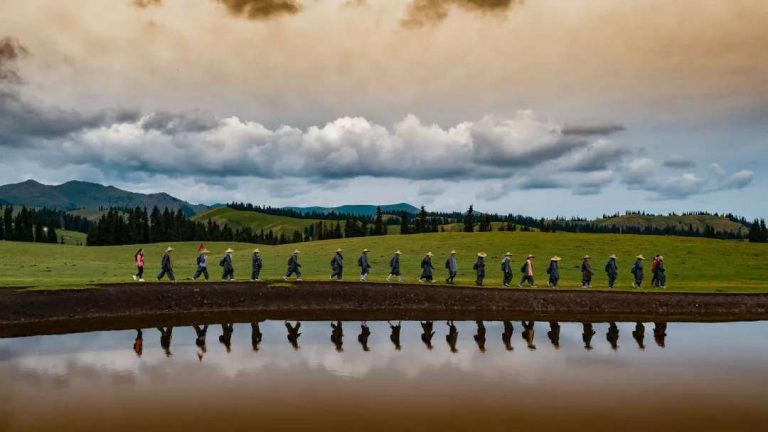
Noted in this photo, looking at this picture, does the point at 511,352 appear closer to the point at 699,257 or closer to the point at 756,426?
the point at 756,426

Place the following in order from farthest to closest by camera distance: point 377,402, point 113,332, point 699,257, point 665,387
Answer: point 699,257 < point 113,332 < point 665,387 < point 377,402

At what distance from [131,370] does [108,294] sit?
15.9 meters

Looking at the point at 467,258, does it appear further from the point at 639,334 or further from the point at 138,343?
the point at 138,343

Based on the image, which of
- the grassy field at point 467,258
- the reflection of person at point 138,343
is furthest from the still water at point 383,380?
the grassy field at point 467,258

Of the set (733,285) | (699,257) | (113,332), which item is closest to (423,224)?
(699,257)

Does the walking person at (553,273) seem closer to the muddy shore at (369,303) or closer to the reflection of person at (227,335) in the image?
the muddy shore at (369,303)

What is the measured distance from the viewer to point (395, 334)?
94.7ft

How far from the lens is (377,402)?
16.7 meters

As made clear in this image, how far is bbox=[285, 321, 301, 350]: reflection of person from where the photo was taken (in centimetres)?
2588

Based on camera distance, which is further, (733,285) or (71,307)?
(733,285)

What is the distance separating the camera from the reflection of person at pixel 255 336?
2550 cm

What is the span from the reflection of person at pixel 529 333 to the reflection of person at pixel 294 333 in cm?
1016

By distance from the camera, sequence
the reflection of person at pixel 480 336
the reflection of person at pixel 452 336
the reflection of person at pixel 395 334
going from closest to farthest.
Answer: the reflection of person at pixel 480 336
the reflection of person at pixel 452 336
the reflection of person at pixel 395 334

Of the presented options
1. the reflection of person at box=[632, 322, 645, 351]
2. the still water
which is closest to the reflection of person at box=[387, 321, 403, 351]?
the still water
